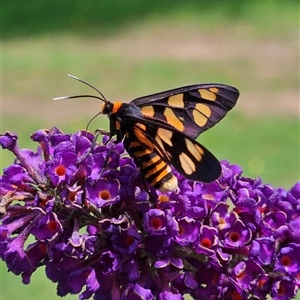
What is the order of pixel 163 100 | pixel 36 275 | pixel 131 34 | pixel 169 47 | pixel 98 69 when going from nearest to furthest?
1. pixel 163 100
2. pixel 36 275
3. pixel 98 69
4. pixel 169 47
5. pixel 131 34

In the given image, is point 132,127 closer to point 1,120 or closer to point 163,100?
point 163,100

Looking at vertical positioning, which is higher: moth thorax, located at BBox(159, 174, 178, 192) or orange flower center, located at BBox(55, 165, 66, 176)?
moth thorax, located at BBox(159, 174, 178, 192)

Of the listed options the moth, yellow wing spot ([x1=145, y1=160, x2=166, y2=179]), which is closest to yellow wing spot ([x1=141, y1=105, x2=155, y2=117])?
the moth

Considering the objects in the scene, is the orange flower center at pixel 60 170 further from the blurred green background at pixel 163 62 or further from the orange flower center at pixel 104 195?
the blurred green background at pixel 163 62

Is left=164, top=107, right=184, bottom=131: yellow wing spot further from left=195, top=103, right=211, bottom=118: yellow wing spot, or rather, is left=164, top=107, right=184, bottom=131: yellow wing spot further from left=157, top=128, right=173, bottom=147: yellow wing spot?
left=157, top=128, right=173, bottom=147: yellow wing spot

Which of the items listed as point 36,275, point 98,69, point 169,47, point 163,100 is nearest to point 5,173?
point 163,100

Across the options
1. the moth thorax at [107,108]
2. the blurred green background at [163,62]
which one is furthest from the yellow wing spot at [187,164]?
the blurred green background at [163,62]
